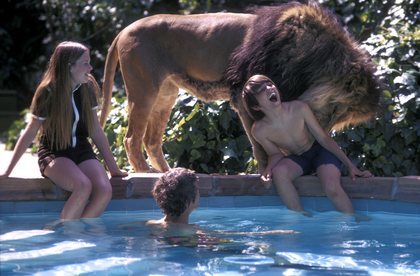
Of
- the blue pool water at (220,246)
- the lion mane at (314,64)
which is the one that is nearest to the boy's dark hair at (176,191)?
the blue pool water at (220,246)

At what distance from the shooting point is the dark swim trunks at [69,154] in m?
5.39

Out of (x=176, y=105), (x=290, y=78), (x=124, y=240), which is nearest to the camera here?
(x=124, y=240)

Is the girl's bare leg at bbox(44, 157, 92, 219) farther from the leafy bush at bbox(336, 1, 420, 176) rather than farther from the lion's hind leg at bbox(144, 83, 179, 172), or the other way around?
the leafy bush at bbox(336, 1, 420, 176)

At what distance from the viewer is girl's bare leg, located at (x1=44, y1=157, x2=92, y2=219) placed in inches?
207

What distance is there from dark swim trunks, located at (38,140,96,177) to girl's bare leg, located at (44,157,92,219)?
0.18ft

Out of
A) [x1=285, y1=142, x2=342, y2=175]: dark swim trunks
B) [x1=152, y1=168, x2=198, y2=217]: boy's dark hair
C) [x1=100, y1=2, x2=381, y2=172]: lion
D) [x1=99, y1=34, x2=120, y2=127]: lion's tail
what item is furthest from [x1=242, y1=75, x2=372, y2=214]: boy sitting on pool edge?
[x1=99, y1=34, x2=120, y2=127]: lion's tail

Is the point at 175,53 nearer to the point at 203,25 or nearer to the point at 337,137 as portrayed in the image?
the point at 203,25

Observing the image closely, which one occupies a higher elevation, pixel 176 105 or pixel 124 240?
pixel 176 105

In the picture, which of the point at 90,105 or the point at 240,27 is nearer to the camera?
the point at 90,105

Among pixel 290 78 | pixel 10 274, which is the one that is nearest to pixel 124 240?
pixel 10 274

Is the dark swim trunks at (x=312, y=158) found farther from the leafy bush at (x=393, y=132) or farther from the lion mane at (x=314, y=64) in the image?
the leafy bush at (x=393, y=132)

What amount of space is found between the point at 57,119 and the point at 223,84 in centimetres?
144

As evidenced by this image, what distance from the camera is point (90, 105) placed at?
5523 mm

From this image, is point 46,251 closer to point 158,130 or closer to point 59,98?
point 59,98
